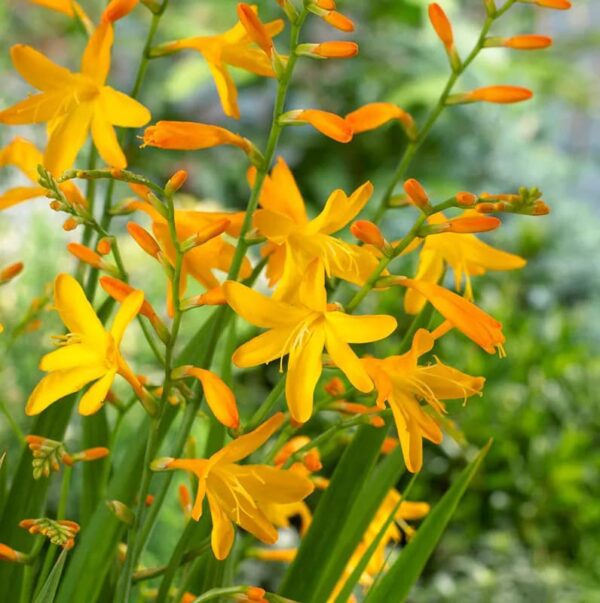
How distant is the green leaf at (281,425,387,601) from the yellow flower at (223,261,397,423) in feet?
Result: 0.29

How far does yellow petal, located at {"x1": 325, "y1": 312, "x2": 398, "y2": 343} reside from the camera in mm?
409

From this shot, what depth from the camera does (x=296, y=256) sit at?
1.45 feet

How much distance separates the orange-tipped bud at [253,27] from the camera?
422 mm

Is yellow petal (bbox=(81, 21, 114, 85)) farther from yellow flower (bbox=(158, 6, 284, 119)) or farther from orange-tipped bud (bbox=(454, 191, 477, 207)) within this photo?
orange-tipped bud (bbox=(454, 191, 477, 207))

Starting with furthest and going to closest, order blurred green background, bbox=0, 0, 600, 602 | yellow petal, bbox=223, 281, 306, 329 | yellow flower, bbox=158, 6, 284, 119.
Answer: blurred green background, bbox=0, 0, 600, 602 < yellow flower, bbox=158, 6, 284, 119 < yellow petal, bbox=223, 281, 306, 329

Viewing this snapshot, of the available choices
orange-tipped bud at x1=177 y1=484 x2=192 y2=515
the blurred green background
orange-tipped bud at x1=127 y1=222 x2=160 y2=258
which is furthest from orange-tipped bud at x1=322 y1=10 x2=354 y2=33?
the blurred green background

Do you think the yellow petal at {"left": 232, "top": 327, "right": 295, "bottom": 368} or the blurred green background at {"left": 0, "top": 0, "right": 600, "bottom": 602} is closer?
the yellow petal at {"left": 232, "top": 327, "right": 295, "bottom": 368}

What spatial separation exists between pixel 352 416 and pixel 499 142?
2279 mm

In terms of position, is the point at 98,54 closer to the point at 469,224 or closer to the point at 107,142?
the point at 107,142

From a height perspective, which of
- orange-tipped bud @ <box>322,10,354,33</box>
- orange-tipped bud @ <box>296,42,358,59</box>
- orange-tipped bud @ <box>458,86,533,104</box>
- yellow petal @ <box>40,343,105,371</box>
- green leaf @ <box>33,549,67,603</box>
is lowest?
green leaf @ <box>33,549,67,603</box>

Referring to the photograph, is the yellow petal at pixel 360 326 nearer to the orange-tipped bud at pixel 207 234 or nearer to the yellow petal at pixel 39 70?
the orange-tipped bud at pixel 207 234

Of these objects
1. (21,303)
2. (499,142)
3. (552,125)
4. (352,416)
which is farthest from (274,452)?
(552,125)

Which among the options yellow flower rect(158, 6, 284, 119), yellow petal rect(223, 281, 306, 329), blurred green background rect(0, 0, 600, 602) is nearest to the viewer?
yellow petal rect(223, 281, 306, 329)

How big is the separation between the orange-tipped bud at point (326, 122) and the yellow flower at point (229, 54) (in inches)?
2.3
